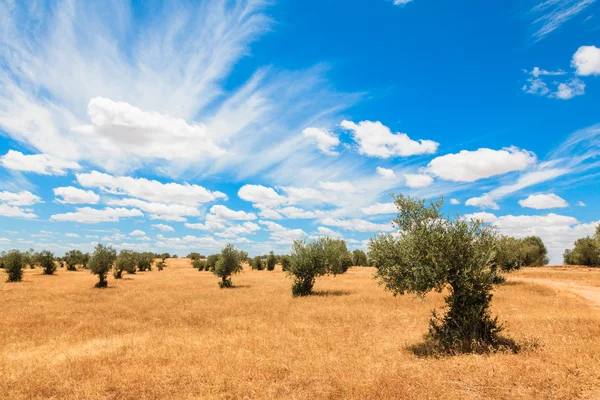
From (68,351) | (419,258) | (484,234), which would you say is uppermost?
(484,234)

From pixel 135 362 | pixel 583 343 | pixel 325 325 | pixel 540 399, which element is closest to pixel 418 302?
pixel 325 325

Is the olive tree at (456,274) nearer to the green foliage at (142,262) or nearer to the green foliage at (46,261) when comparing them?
the green foliage at (46,261)

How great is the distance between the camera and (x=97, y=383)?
13.6 meters

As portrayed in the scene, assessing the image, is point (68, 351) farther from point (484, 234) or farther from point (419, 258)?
point (484, 234)

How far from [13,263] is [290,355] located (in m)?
72.9

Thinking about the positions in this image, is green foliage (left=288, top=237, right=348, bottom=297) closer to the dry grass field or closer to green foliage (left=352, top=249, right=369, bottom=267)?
the dry grass field

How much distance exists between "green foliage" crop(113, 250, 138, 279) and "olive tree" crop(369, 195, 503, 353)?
77196 mm

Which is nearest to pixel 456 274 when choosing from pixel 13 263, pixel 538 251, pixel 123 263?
pixel 13 263

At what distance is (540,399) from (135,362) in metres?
17.0

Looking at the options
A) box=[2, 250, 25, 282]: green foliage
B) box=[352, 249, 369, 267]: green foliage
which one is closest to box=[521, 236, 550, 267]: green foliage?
box=[352, 249, 369, 267]: green foliage

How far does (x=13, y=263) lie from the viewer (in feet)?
211

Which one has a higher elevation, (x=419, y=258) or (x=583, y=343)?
(x=419, y=258)

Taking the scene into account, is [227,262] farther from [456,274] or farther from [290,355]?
[456,274]

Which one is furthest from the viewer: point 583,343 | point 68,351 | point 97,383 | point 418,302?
point 418,302
